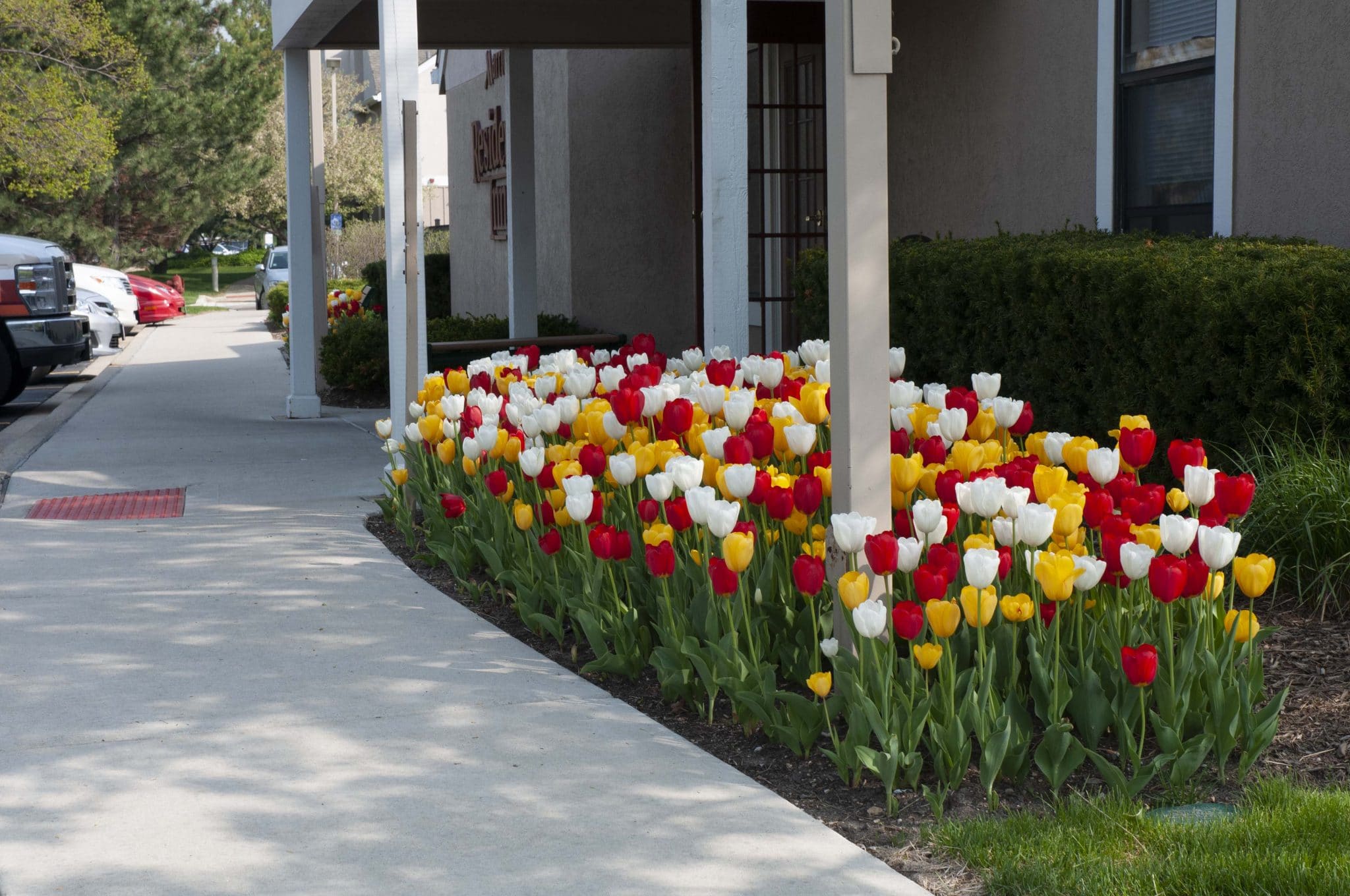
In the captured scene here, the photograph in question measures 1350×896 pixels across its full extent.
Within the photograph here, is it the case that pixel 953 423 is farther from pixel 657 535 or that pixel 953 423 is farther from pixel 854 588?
pixel 854 588

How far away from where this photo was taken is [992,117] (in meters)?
9.38

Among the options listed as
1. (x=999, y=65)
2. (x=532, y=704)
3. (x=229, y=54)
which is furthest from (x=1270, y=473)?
(x=229, y=54)

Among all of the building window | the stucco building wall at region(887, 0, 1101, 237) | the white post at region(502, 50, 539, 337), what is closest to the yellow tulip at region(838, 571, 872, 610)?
the building window

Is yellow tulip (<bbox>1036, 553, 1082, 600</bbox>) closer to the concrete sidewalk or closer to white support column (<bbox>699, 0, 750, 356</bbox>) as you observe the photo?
the concrete sidewalk

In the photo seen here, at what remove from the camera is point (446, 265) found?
22203 millimetres

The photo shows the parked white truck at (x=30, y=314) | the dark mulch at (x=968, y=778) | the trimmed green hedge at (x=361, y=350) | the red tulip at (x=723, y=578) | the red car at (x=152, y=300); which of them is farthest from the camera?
the red car at (x=152, y=300)

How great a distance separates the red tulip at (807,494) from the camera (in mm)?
4012

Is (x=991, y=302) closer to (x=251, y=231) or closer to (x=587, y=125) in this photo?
(x=587, y=125)

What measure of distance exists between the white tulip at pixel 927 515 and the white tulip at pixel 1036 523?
0.21 meters

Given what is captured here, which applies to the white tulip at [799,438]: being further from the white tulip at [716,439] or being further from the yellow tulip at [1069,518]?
the yellow tulip at [1069,518]

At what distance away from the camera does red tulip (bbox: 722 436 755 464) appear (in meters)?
4.32

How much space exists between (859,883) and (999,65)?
7.21 m

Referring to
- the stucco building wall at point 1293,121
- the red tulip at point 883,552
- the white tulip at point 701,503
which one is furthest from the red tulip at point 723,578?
the stucco building wall at point 1293,121

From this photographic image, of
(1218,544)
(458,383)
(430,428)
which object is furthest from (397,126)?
(1218,544)
